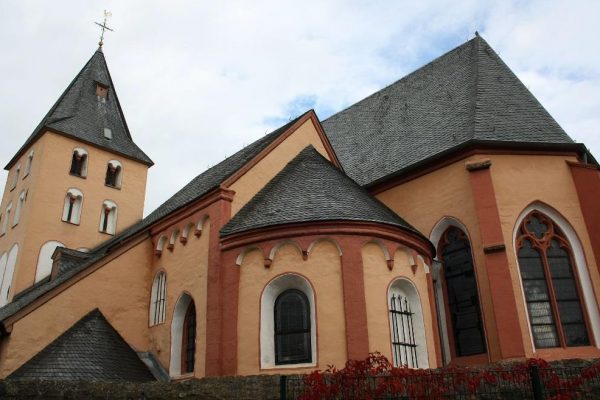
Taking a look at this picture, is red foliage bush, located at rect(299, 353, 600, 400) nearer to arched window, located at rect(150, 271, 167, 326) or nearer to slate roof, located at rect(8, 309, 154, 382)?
slate roof, located at rect(8, 309, 154, 382)

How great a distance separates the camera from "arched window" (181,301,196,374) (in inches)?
539

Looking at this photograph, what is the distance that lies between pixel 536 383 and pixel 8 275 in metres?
22.0

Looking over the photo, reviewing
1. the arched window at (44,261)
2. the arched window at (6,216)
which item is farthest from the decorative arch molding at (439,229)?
the arched window at (6,216)

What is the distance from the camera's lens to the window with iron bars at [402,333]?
11945 mm

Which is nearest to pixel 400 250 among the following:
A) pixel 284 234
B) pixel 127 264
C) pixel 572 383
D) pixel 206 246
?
pixel 284 234

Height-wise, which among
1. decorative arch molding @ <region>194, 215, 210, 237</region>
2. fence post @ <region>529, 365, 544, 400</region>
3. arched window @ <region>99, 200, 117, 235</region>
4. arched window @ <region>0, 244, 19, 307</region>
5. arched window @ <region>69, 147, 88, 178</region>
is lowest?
fence post @ <region>529, 365, 544, 400</region>

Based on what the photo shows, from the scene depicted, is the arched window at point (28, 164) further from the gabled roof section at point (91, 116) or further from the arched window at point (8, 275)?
the arched window at point (8, 275)

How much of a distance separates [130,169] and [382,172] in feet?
49.1

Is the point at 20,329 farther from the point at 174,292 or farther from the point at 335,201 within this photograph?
the point at 335,201

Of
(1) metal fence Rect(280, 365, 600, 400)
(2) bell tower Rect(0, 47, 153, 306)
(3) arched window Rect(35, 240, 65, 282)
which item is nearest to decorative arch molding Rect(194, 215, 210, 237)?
(1) metal fence Rect(280, 365, 600, 400)

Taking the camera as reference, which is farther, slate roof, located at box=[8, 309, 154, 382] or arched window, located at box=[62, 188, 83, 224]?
arched window, located at box=[62, 188, 83, 224]

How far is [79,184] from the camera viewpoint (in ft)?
82.2

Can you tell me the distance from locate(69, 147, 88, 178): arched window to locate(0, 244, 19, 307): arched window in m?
4.31

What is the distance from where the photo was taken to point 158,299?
50.8 ft
